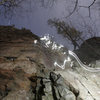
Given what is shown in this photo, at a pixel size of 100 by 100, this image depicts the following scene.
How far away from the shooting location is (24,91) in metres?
5.98

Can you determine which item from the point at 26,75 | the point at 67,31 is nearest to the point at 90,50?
the point at 67,31

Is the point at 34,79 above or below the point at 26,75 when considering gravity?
below

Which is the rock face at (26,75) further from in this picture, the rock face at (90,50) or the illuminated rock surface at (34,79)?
the rock face at (90,50)

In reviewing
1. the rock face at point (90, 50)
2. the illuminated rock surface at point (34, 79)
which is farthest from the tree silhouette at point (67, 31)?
the illuminated rock surface at point (34, 79)

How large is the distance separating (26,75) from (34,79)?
1.45ft

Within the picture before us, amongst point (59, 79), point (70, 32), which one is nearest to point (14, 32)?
point (59, 79)

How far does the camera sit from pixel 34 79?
6.44 meters

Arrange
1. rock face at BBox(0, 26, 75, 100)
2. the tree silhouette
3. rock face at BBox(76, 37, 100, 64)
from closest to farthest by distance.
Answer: rock face at BBox(0, 26, 75, 100), rock face at BBox(76, 37, 100, 64), the tree silhouette

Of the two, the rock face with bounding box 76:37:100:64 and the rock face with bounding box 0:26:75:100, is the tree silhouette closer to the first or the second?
the rock face with bounding box 76:37:100:64

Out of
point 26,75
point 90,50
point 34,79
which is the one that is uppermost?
point 90,50

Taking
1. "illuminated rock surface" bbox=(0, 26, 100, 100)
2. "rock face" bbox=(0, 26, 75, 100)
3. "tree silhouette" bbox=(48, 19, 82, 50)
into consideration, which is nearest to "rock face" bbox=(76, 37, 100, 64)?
"tree silhouette" bbox=(48, 19, 82, 50)

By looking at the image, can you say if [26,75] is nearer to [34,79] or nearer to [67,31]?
[34,79]

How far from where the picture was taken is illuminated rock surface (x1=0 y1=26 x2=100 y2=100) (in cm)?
560

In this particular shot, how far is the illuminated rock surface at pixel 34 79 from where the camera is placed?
5598 mm
